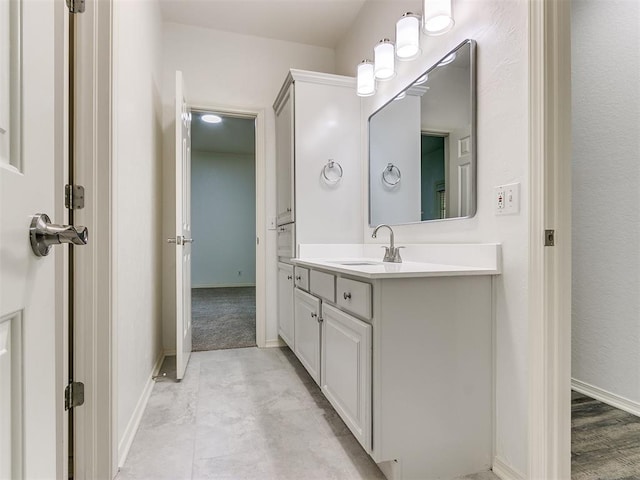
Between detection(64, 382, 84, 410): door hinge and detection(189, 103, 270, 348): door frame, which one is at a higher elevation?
detection(189, 103, 270, 348): door frame

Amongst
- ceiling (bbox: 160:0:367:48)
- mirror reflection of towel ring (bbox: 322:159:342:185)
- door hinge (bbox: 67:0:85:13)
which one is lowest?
mirror reflection of towel ring (bbox: 322:159:342:185)

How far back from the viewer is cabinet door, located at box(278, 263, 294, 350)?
258 cm

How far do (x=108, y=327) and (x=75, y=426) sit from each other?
1.19ft

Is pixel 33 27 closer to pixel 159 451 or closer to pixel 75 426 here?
pixel 75 426

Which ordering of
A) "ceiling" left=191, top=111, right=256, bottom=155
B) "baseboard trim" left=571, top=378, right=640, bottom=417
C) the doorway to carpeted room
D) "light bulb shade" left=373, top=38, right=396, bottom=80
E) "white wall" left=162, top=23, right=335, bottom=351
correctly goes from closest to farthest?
1. "baseboard trim" left=571, top=378, right=640, bottom=417
2. "light bulb shade" left=373, top=38, right=396, bottom=80
3. "white wall" left=162, top=23, right=335, bottom=351
4. "ceiling" left=191, top=111, right=256, bottom=155
5. the doorway to carpeted room

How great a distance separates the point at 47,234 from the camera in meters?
0.53

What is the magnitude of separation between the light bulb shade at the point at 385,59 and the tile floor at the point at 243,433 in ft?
6.37

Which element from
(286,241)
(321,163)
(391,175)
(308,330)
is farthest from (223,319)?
(391,175)

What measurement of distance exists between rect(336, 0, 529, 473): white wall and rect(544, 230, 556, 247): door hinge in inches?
2.6

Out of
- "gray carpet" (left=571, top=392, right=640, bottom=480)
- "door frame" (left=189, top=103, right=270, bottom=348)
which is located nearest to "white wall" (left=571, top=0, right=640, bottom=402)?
"gray carpet" (left=571, top=392, right=640, bottom=480)

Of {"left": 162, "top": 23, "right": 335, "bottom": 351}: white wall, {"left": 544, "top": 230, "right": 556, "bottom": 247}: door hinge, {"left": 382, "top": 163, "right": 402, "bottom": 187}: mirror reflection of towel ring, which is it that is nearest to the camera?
{"left": 544, "top": 230, "right": 556, "bottom": 247}: door hinge

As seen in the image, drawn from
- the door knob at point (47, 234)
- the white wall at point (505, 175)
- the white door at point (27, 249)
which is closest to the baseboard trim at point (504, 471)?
the white wall at point (505, 175)

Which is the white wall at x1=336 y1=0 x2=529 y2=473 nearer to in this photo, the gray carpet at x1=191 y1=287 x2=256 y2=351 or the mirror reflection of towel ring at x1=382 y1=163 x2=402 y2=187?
the mirror reflection of towel ring at x1=382 y1=163 x2=402 y2=187

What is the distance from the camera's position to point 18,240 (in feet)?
1.56
